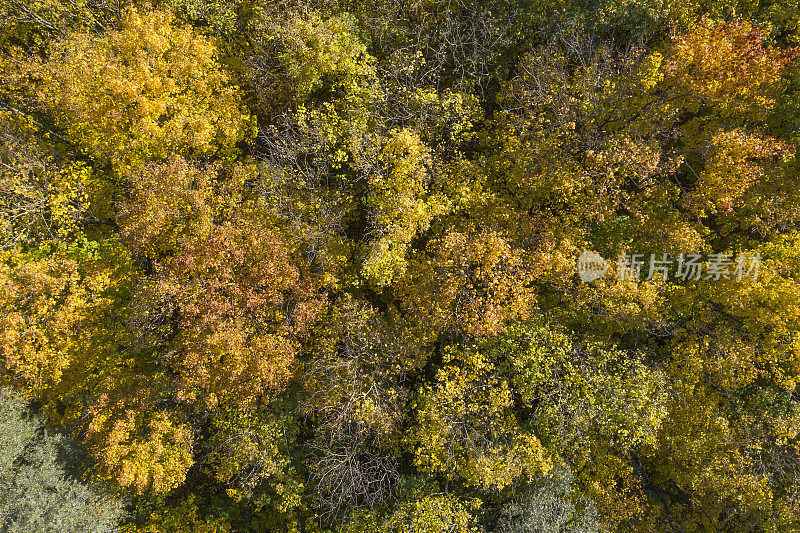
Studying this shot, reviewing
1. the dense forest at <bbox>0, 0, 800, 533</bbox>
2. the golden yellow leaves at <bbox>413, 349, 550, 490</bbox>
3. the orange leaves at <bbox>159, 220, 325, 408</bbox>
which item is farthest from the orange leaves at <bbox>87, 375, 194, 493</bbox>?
the golden yellow leaves at <bbox>413, 349, 550, 490</bbox>

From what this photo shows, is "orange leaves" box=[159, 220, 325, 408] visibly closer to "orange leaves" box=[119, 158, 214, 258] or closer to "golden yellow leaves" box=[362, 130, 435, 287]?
"orange leaves" box=[119, 158, 214, 258]

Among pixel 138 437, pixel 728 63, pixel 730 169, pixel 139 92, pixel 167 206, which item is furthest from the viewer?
pixel 138 437

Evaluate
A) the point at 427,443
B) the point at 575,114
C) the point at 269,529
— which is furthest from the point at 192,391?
the point at 575,114

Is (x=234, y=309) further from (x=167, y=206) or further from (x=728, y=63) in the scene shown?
(x=728, y=63)

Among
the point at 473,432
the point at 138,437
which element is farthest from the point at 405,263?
the point at 138,437

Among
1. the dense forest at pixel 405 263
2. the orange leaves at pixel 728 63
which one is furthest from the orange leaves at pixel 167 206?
the orange leaves at pixel 728 63

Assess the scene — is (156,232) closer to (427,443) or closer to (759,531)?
(427,443)
